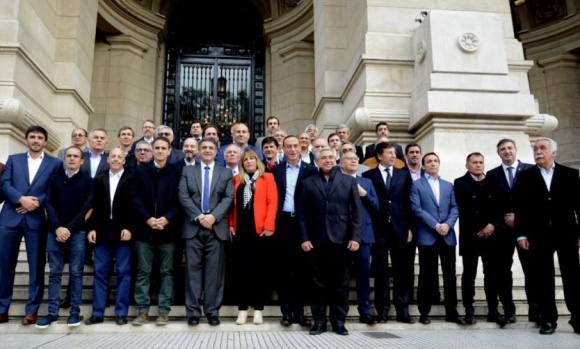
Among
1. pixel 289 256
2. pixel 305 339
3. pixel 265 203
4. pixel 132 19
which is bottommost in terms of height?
pixel 305 339

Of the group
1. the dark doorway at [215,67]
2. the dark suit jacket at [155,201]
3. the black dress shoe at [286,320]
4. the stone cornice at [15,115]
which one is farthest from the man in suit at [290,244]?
the dark doorway at [215,67]

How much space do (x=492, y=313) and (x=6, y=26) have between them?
9.50 m

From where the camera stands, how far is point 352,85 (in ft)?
35.7

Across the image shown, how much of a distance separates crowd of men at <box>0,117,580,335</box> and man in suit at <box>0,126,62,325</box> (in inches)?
0.5

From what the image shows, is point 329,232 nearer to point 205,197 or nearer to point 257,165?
point 257,165

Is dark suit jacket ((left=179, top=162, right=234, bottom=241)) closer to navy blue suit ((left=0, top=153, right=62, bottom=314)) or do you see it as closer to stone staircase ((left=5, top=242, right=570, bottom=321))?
stone staircase ((left=5, top=242, right=570, bottom=321))

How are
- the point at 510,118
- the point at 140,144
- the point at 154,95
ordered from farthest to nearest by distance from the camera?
the point at 154,95 → the point at 510,118 → the point at 140,144

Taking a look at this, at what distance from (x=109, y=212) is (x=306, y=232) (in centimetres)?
235

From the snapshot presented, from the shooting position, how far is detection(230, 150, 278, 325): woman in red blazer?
5586 millimetres

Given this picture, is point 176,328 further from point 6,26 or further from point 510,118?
point 6,26

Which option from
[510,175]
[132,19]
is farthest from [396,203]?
[132,19]

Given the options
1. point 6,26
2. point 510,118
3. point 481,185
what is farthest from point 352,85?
point 6,26

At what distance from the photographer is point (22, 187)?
586 cm

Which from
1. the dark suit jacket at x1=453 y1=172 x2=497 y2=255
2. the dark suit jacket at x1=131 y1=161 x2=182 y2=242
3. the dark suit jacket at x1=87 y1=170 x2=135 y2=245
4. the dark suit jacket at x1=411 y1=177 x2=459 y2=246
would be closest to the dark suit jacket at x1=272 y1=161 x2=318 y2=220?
the dark suit jacket at x1=131 y1=161 x2=182 y2=242
